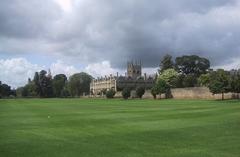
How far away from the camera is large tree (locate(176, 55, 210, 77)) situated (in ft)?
607

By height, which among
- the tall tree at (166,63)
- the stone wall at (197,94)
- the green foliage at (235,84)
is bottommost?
the stone wall at (197,94)

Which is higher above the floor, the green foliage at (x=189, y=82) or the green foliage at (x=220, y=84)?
the green foliage at (x=189, y=82)

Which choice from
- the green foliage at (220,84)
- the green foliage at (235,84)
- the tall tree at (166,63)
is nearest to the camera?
the green foliage at (220,84)

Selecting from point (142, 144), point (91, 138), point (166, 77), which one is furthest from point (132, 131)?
point (166, 77)

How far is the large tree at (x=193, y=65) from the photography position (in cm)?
18488

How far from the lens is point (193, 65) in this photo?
185 m

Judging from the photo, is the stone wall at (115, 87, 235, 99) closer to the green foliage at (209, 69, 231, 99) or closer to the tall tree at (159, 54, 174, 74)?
the green foliage at (209, 69, 231, 99)

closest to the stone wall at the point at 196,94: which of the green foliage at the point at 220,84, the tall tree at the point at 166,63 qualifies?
the green foliage at the point at 220,84

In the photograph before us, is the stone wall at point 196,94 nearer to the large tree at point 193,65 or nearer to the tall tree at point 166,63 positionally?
the tall tree at point 166,63

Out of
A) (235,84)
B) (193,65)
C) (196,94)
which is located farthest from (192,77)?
(235,84)

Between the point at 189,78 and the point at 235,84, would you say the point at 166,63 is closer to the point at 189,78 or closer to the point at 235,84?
the point at 189,78

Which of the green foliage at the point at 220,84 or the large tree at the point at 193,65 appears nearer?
the green foliage at the point at 220,84

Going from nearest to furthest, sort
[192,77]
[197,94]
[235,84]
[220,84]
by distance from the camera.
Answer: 1. [220,84]
2. [235,84]
3. [197,94]
4. [192,77]

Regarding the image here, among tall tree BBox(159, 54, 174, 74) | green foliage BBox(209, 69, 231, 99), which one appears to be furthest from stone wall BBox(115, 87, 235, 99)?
tall tree BBox(159, 54, 174, 74)
